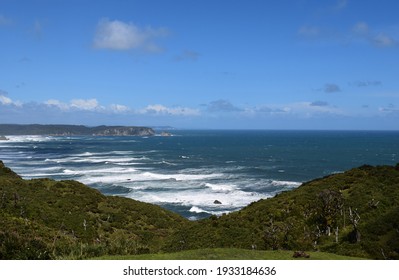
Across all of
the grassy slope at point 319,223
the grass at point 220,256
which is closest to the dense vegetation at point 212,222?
the grassy slope at point 319,223

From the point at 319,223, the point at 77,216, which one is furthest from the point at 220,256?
the point at 77,216

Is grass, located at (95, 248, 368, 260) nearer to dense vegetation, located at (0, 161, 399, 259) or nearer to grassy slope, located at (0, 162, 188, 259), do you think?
dense vegetation, located at (0, 161, 399, 259)

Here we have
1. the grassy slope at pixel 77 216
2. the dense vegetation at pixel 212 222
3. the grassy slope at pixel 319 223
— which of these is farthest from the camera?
the grassy slope at pixel 77 216

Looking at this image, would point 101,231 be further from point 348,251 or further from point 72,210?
point 348,251

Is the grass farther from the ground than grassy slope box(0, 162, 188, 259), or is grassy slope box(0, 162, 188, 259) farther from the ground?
the grass

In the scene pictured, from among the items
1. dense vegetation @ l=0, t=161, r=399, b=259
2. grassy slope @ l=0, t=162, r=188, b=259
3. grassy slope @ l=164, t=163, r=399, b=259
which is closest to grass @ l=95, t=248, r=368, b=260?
dense vegetation @ l=0, t=161, r=399, b=259

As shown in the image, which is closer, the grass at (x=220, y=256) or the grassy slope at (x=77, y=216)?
the grass at (x=220, y=256)

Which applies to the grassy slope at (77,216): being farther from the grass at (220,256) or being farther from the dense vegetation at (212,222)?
the grass at (220,256)

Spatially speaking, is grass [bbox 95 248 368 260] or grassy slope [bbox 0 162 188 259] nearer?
grass [bbox 95 248 368 260]
